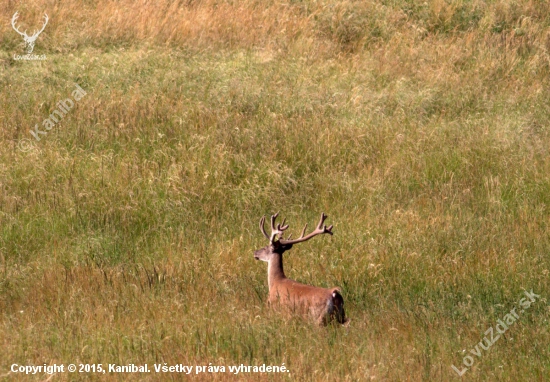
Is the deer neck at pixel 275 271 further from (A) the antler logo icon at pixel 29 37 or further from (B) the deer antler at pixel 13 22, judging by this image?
(B) the deer antler at pixel 13 22

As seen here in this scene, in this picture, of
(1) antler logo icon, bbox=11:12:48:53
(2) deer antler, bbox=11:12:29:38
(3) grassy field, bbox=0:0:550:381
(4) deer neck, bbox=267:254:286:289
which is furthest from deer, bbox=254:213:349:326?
(2) deer antler, bbox=11:12:29:38

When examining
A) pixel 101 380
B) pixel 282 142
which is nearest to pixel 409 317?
pixel 101 380

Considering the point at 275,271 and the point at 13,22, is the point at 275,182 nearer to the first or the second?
the point at 275,271

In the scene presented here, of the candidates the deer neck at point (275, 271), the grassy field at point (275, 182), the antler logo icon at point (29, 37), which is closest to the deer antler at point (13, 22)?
the antler logo icon at point (29, 37)

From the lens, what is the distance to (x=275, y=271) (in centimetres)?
782

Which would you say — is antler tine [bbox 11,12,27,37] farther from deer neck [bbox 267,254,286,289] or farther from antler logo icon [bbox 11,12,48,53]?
deer neck [bbox 267,254,286,289]

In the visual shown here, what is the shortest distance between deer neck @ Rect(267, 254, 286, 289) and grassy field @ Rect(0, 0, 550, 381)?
230mm

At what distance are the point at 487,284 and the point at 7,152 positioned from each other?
5811 mm

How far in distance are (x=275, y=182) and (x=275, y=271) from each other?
8.49 ft

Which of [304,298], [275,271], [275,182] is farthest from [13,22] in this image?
[304,298]

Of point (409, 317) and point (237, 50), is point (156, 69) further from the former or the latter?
point (409, 317)

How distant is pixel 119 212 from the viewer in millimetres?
9602

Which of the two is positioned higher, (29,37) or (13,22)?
(13,22)

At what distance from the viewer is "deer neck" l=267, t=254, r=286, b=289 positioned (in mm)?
7770
